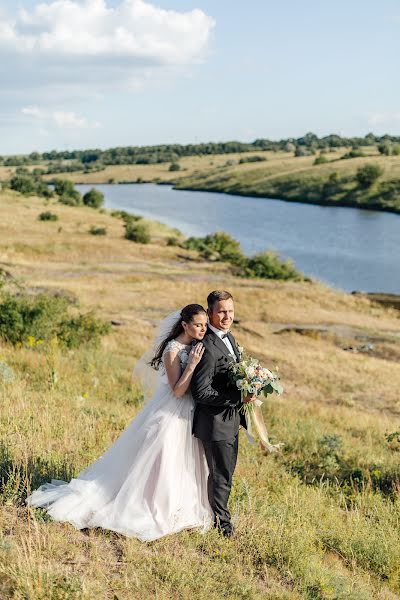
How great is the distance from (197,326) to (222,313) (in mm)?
255

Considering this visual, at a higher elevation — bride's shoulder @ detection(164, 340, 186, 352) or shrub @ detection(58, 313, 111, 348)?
bride's shoulder @ detection(164, 340, 186, 352)

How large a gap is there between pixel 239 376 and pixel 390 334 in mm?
25105

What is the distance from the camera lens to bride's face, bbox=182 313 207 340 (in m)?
5.08

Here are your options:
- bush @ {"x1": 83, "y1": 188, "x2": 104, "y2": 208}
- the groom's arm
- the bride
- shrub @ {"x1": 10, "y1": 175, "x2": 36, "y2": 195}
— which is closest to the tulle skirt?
the bride

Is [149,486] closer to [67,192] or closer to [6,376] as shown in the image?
[6,376]

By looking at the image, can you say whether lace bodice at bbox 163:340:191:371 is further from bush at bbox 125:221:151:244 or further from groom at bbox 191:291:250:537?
bush at bbox 125:221:151:244

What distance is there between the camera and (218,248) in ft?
166

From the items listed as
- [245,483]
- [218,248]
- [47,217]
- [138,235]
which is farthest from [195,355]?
[47,217]

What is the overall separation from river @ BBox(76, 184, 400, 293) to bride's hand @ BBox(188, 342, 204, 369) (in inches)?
1556

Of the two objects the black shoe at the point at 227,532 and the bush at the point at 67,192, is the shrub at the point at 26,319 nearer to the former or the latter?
the black shoe at the point at 227,532

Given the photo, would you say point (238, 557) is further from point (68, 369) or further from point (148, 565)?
point (68, 369)

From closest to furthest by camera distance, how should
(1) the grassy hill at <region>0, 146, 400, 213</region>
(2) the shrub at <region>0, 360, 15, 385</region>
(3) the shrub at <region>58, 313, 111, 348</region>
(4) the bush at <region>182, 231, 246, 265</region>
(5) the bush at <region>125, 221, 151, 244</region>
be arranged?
(2) the shrub at <region>0, 360, 15, 385</region>
(3) the shrub at <region>58, 313, 111, 348</region>
(4) the bush at <region>182, 231, 246, 265</region>
(5) the bush at <region>125, 221, 151, 244</region>
(1) the grassy hill at <region>0, 146, 400, 213</region>

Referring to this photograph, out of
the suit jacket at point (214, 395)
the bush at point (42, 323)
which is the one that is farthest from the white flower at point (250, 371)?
the bush at point (42, 323)

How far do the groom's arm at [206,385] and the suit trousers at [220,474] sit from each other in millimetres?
398
